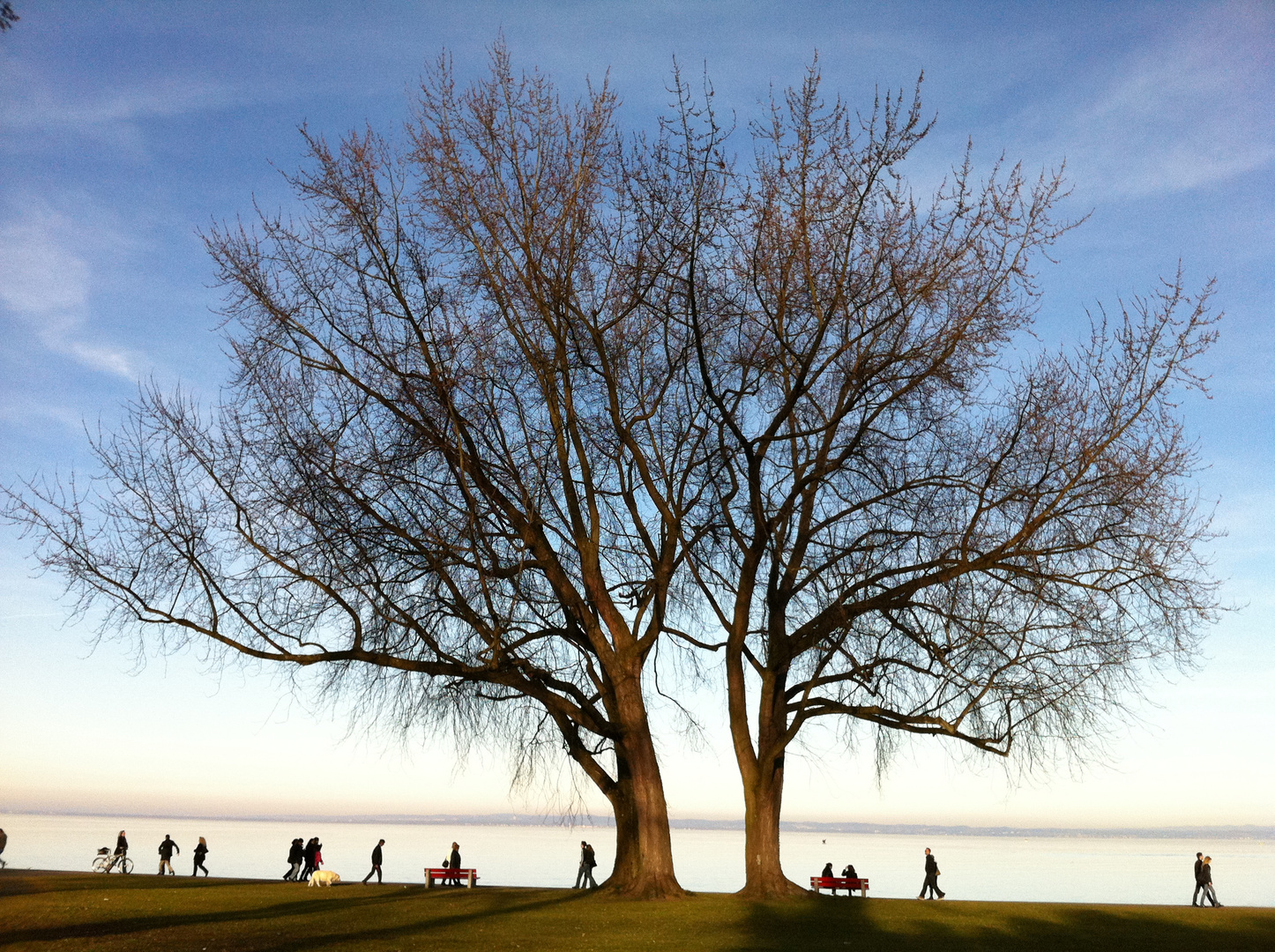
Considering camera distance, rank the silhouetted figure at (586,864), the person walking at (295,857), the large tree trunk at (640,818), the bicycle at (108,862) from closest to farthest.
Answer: the large tree trunk at (640,818) → the silhouetted figure at (586,864) → the person walking at (295,857) → the bicycle at (108,862)

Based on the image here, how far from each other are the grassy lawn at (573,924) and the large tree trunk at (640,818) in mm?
667

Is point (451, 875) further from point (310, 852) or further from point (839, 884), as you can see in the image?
point (839, 884)

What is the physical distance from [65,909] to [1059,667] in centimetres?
1826

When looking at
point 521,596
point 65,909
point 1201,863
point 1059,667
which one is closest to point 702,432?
point 521,596

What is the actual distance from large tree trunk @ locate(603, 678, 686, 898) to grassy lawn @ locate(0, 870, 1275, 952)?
0.67 meters

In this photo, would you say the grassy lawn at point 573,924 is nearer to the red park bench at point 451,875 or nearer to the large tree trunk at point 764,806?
the large tree trunk at point 764,806

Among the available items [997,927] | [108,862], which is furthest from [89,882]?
[997,927]

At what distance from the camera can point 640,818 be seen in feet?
65.9

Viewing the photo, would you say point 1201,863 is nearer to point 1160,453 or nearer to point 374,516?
point 1160,453

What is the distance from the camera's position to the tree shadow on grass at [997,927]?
15.3 meters

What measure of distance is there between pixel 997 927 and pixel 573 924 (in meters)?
7.03

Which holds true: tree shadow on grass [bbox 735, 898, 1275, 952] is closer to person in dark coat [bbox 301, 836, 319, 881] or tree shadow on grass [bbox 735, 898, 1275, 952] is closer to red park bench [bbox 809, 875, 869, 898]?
red park bench [bbox 809, 875, 869, 898]

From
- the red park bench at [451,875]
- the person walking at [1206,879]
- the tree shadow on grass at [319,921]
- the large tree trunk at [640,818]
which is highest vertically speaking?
the large tree trunk at [640,818]

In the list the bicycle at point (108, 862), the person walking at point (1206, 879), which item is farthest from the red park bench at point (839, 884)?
the bicycle at point (108, 862)
